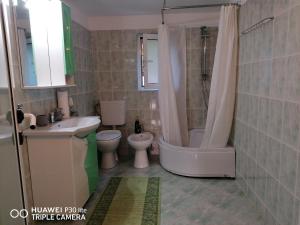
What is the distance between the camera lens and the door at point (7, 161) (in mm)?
1176

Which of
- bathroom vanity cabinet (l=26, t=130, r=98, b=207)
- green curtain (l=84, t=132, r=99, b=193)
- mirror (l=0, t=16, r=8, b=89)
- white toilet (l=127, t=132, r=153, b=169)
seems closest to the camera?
mirror (l=0, t=16, r=8, b=89)

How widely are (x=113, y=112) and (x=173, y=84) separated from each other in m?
1.09

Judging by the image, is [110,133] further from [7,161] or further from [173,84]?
[7,161]

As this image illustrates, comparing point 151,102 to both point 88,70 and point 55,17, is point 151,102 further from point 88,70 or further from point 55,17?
point 55,17

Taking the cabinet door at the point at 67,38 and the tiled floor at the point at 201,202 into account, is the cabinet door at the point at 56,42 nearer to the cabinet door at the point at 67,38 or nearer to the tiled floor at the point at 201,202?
the cabinet door at the point at 67,38

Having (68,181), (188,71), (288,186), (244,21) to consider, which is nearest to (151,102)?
(188,71)

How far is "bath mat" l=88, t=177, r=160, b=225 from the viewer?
6.90 feet

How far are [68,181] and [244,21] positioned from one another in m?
2.50

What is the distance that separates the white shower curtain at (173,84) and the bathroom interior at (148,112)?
15 mm

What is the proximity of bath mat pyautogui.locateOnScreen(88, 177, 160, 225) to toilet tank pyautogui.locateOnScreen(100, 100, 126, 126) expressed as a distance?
39.5 inches

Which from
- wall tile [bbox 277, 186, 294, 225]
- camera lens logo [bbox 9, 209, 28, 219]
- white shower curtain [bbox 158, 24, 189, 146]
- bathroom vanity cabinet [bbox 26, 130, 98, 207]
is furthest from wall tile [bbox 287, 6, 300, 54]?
camera lens logo [bbox 9, 209, 28, 219]

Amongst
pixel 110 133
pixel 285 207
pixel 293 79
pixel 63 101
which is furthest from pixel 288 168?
pixel 110 133

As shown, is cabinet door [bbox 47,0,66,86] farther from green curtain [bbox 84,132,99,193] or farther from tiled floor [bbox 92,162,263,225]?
tiled floor [bbox 92,162,263,225]

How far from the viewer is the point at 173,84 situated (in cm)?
326
